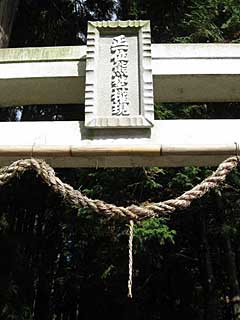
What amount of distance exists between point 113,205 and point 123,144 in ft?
1.80

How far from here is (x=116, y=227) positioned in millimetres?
6242

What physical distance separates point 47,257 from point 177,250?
273 centimetres

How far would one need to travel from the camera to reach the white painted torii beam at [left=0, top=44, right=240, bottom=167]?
2992 mm

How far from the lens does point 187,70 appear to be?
335 centimetres

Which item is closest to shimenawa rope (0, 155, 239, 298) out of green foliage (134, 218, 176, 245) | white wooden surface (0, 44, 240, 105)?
white wooden surface (0, 44, 240, 105)

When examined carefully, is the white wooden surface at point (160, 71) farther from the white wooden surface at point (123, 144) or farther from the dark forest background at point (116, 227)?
the dark forest background at point (116, 227)

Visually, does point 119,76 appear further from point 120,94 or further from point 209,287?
point 209,287

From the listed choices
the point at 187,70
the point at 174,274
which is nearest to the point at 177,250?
the point at 174,274

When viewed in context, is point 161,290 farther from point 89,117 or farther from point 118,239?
point 89,117

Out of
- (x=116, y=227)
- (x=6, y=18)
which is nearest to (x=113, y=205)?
(x=116, y=227)

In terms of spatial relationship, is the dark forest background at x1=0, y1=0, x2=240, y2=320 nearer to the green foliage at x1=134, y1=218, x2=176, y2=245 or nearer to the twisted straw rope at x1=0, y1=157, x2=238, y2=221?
the green foliage at x1=134, y1=218, x2=176, y2=245

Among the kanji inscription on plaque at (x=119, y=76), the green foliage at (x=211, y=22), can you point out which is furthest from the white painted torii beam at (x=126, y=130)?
the green foliage at (x=211, y=22)

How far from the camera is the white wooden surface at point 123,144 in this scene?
9.77ft

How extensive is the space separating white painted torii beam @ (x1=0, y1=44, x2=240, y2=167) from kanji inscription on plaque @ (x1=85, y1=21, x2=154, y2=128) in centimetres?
10
